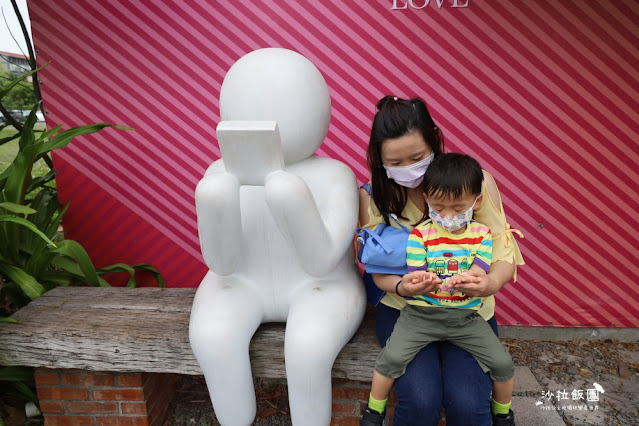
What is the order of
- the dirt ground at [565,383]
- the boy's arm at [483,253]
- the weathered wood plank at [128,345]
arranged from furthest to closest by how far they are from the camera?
the dirt ground at [565,383] → the weathered wood plank at [128,345] → the boy's arm at [483,253]

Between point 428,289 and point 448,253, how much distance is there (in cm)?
→ 13

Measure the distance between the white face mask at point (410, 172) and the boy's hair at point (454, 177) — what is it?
9 cm

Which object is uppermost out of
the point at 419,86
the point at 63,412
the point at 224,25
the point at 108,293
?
the point at 224,25

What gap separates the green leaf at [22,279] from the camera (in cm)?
211

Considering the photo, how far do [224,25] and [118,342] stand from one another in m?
1.61

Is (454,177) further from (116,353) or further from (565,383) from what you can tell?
(565,383)

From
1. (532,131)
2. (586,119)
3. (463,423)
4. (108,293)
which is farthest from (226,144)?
(586,119)

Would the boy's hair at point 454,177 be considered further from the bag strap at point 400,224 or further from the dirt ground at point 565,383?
the dirt ground at point 565,383

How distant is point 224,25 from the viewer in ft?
7.96

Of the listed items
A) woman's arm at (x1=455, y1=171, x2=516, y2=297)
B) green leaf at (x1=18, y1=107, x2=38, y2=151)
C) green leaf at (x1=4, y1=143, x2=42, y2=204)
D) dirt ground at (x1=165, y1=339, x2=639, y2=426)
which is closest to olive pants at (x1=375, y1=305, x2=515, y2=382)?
woman's arm at (x1=455, y1=171, x2=516, y2=297)

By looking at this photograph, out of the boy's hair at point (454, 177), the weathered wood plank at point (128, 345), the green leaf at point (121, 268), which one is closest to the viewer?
the boy's hair at point (454, 177)

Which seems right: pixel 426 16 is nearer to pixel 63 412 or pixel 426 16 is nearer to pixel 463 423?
pixel 463 423
